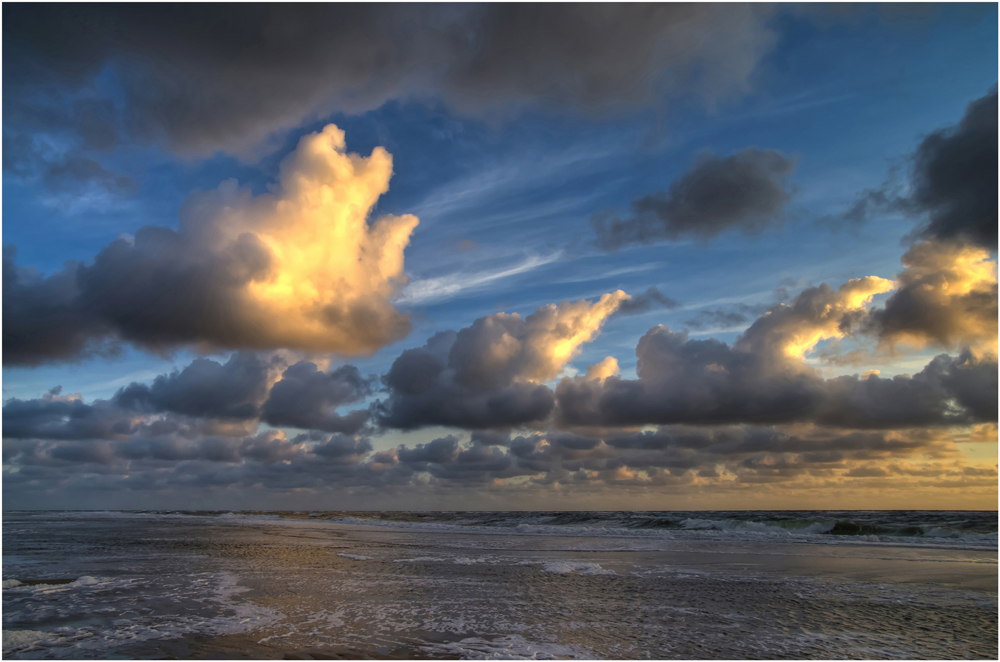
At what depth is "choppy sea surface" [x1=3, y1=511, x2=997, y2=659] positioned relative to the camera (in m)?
8.64

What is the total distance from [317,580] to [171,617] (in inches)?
192

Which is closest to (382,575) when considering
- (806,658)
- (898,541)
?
(806,658)

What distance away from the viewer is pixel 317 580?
14633 millimetres

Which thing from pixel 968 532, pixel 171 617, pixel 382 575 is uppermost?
pixel 171 617

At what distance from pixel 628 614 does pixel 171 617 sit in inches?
347

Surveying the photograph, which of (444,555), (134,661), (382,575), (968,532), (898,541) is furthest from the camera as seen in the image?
(968,532)

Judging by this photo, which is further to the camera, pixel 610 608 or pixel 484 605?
pixel 484 605

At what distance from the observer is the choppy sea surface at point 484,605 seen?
8.64 metres

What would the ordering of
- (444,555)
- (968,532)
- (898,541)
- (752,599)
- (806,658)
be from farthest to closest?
(968,532), (898,541), (444,555), (752,599), (806,658)

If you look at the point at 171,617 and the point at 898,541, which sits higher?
the point at 171,617

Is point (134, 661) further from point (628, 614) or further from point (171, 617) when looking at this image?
point (628, 614)

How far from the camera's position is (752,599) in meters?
12.8

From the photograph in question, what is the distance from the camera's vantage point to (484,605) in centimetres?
1183

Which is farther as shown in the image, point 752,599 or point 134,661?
point 752,599
